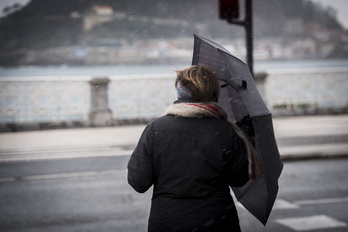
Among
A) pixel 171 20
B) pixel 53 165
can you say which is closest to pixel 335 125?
pixel 53 165

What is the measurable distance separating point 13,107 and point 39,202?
10.6m

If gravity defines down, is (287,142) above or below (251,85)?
below

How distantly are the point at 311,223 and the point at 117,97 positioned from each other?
1324 centimetres

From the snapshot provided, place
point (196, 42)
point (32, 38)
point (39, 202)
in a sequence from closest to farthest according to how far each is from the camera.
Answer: point (196, 42) → point (39, 202) → point (32, 38)

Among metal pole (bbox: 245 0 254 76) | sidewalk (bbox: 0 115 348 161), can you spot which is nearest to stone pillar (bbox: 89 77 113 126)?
sidewalk (bbox: 0 115 348 161)

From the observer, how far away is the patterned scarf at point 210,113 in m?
2.70

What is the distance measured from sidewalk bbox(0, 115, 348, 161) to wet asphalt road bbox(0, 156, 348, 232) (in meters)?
0.95

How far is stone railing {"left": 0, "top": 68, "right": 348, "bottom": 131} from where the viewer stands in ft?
55.9

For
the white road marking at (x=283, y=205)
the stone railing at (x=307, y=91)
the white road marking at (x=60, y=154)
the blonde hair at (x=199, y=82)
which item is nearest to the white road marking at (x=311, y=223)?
the white road marking at (x=283, y=205)

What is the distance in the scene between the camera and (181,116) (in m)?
2.73

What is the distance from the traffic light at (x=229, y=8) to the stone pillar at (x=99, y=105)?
8.64 metres

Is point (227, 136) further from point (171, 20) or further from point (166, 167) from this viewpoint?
point (171, 20)

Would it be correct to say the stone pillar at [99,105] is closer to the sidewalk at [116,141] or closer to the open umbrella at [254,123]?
the sidewalk at [116,141]

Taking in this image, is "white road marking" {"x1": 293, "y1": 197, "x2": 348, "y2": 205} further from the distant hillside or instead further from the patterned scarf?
the distant hillside
